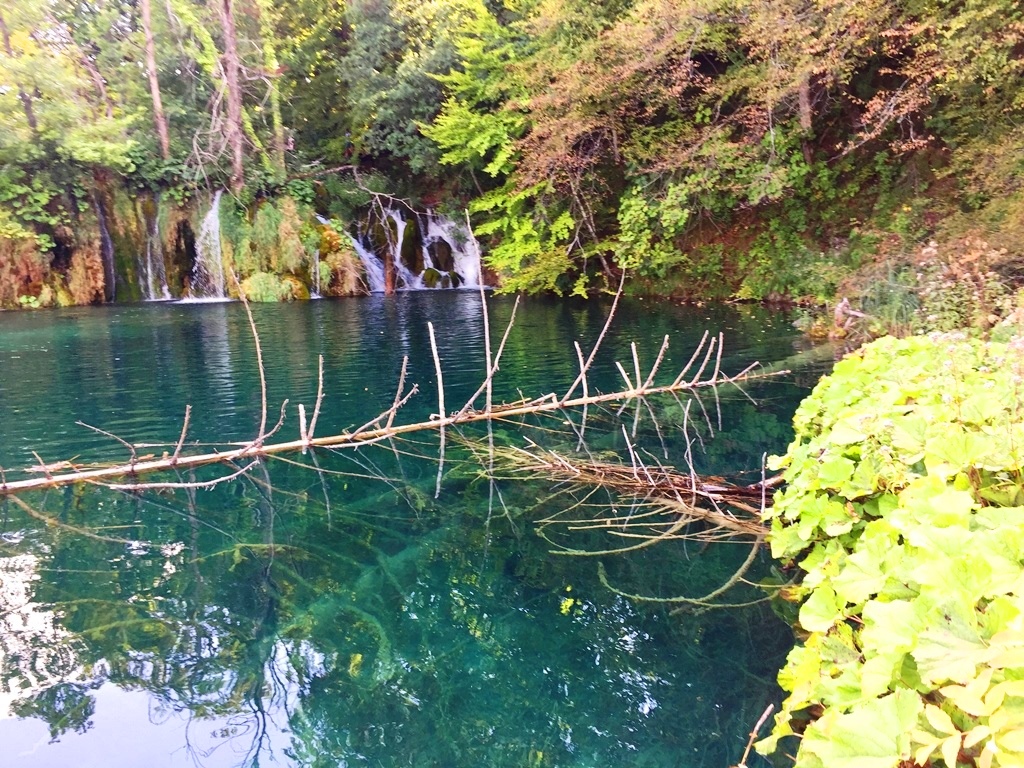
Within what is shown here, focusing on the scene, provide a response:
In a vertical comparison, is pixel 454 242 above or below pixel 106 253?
above

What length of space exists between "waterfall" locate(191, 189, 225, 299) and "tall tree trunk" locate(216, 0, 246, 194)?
2.35 ft

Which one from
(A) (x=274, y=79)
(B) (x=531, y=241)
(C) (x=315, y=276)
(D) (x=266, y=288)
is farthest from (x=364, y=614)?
(A) (x=274, y=79)

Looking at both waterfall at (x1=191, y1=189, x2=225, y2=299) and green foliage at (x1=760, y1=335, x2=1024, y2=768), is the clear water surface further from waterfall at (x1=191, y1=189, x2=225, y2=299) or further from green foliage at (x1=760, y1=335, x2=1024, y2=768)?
waterfall at (x1=191, y1=189, x2=225, y2=299)

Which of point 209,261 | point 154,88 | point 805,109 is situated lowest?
point 209,261

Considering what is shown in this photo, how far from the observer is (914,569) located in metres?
1.85

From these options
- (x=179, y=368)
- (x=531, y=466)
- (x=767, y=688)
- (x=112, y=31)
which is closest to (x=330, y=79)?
(x=112, y=31)

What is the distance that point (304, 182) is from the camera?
20.5 meters

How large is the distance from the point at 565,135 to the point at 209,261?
10717mm

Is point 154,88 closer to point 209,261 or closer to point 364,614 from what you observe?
point 209,261

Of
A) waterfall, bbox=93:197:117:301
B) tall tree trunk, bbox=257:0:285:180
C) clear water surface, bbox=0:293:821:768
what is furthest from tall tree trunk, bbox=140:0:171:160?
clear water surface, bbox=0:293:821:768

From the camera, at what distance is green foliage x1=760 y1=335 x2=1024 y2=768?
1.49 m

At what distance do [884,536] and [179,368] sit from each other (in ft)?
31.8

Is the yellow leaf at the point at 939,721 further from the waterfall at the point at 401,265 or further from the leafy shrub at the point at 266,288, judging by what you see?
the waterfall at the point at 401,265

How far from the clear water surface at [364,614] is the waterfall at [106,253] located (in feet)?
41.2
